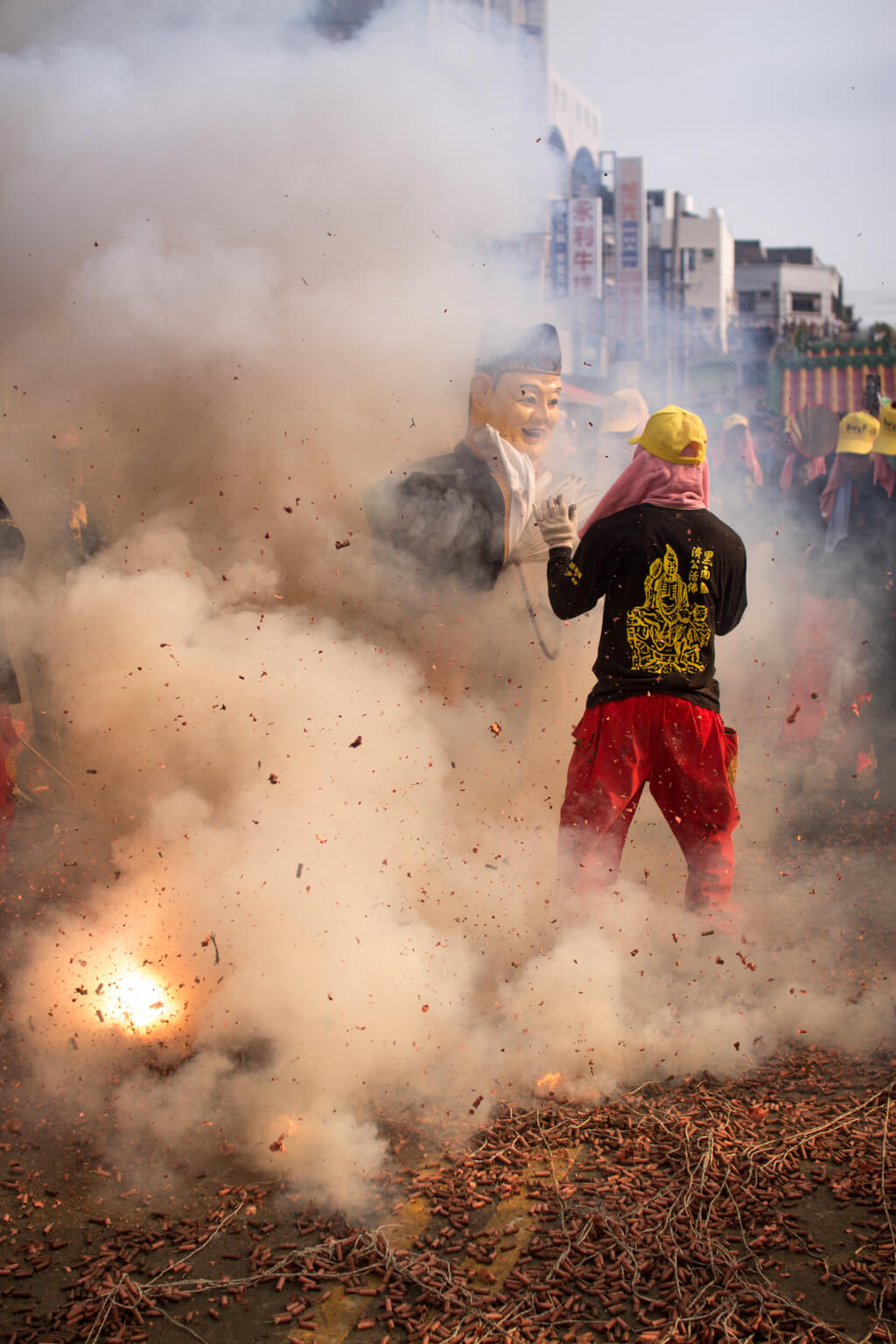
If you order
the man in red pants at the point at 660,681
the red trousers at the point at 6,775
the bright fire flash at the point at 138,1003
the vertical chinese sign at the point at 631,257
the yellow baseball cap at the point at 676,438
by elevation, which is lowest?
the bright fire flash at the point at 138,1003

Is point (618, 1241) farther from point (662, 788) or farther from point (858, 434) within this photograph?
point (858, 434)

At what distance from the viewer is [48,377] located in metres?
4.16

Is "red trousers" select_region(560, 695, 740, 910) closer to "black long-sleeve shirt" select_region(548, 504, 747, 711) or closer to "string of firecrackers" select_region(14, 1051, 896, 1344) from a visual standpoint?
"black long-sleeve shirt" select_region(548, 504, 747, 711)

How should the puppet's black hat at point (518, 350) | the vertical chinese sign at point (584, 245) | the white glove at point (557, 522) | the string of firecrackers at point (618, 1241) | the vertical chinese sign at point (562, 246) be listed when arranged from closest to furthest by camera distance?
1. the string of firecrackers at point (618, 1241)
2. the white glove at point (557, 522)
3. the puppet's black hat at point (518, 350)
4. the vertical chinese sign at point (562, 246)
5. the vertical chinese sign at point (584, 245)

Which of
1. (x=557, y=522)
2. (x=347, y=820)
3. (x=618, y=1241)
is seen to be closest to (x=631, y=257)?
(x=557, y=522)

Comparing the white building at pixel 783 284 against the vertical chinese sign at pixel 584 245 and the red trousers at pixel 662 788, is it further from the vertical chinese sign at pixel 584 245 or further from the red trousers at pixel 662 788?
the red trousers at pixel 662 788

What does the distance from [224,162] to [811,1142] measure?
3709 millimetres

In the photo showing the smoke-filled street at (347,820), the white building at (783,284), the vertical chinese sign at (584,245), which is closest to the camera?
the smoke-filled street at (347,820)

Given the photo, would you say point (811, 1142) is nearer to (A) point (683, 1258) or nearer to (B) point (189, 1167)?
(A) point (683, 1258)

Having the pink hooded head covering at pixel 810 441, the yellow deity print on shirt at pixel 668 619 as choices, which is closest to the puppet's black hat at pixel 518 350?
the yellow deity print on shirt at pixel 668 619

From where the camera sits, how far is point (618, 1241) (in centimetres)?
233

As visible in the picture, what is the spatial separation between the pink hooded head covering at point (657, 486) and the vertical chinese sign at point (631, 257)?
13.1 m

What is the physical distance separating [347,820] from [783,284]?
42794 millimetres

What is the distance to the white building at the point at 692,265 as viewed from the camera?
30922 millimetres
